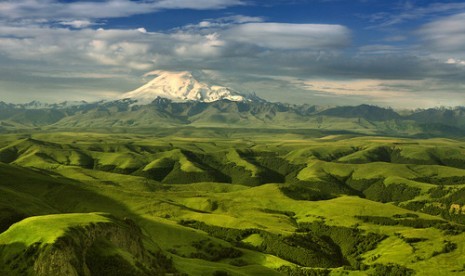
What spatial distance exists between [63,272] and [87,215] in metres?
35.8

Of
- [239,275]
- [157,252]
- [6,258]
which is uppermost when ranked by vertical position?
[6,258]

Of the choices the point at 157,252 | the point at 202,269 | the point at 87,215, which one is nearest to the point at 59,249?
the point at 87,215

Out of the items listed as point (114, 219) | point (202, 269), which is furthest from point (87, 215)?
point (202, 269)

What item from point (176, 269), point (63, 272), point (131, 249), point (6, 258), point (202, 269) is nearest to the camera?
point (63, 272)

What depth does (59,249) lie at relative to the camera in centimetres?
11588

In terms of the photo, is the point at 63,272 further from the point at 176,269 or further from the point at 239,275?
the point at 239,275

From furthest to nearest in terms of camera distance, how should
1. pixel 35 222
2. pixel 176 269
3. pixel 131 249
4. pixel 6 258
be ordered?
pixel 176 269 < pixel 131 249 < pixel 35 222 < pixel 6 258

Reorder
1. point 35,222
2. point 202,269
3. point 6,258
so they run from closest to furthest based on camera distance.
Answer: point 6,258, point 35,222, point 202,269

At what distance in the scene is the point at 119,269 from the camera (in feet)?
411

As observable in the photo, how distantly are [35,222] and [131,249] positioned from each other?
93.5 feet

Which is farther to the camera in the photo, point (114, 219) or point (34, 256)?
point (114, 219)

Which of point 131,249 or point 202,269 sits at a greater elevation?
point 131,249

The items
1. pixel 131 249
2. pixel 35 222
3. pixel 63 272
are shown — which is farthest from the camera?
pixel 131 249

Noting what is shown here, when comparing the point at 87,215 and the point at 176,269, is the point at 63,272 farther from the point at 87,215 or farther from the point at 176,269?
the point at 176,269
